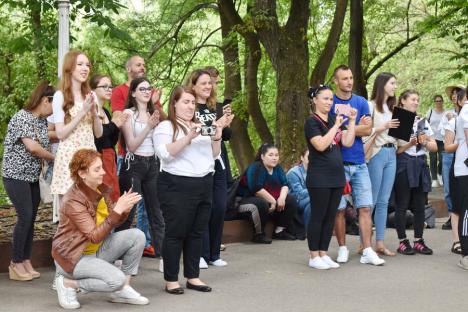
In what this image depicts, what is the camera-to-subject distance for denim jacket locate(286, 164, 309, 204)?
10.9 metres

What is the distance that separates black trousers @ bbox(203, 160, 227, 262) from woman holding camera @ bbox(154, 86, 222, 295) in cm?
113

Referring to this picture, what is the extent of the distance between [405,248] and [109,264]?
4031 millimetres

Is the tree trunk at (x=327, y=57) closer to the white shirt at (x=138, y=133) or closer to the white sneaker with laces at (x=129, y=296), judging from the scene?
the white shirt at (x=138, y=133)

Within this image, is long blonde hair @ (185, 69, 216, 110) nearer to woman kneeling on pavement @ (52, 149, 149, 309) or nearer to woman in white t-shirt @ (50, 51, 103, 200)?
woman in white t-shirt @ (50, 51, 103, 200)

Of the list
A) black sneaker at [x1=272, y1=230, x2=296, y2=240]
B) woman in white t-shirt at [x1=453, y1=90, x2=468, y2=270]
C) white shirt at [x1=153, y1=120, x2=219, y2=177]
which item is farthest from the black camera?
black sneaker at [x1=272, y1=230, x2=296, y2=240]

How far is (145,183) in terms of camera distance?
8.33 meters

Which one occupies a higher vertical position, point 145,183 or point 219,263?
point 145,183

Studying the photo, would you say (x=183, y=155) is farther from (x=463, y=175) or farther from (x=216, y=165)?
(x=463, y=175)

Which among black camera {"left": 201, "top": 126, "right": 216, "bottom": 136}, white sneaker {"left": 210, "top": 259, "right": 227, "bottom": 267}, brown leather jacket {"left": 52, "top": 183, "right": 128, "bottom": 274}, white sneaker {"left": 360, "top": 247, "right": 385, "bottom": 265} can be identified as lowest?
white sneaker {"left": 210, "top": 259, "right": 227, "bottom": 267}

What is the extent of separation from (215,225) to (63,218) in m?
2.32

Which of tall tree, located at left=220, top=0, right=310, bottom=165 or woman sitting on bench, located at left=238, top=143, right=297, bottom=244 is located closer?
woman sitting on bench, located at left=238, top=143, right=297, bottom=244

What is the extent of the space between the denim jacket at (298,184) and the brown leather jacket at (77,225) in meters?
4.64

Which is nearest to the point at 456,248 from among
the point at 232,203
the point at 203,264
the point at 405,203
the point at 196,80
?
the point at 405,203

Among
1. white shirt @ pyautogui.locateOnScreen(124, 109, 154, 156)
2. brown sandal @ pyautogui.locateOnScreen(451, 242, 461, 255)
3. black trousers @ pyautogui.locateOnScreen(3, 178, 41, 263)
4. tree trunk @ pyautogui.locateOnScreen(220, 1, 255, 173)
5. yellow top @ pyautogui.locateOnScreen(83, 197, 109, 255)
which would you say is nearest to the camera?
yellow top @ pyautogui.locateOnScreen(83, 197, 109, 255)
